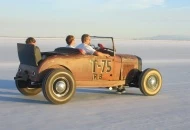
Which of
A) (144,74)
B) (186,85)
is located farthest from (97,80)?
(186,85)

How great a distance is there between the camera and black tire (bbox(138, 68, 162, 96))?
9.40 meters

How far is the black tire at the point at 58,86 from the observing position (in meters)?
7.98

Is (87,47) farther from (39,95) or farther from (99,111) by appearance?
(99,111)

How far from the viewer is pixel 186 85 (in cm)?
1142

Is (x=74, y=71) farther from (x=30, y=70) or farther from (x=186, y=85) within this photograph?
(x=186, y=85)

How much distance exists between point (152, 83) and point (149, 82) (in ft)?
0.30

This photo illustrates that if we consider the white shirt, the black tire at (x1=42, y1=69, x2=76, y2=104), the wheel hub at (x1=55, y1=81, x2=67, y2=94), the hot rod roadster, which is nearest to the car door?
the hot rod roadster

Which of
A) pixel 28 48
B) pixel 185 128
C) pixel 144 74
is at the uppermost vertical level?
pixel 28 48

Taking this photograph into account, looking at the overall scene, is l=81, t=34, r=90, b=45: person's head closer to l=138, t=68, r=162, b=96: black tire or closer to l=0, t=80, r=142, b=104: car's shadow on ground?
l=0, t=80, r=142, b=104: car's shadow on ground

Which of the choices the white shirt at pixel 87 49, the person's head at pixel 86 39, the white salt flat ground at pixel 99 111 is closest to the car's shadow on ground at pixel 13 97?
the white salt flat ground at pixel 99 111

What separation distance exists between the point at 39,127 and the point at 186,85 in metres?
6.30

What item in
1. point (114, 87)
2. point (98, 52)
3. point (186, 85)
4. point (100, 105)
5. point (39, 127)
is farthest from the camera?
point (186, 85)

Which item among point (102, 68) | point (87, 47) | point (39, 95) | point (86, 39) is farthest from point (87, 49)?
point (39, 95)

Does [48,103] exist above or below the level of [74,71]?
below
